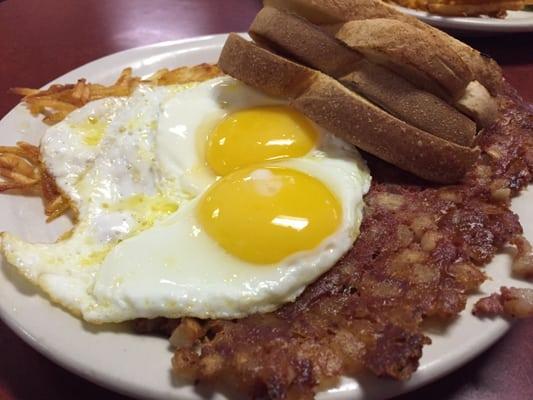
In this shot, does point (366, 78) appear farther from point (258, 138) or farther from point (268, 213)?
point (268, 213)

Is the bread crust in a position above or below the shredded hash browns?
above

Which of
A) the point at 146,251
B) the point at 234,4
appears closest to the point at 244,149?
the point at 146,251

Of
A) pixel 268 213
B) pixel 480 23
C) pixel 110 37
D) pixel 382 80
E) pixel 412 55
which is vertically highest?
pixel 412 55

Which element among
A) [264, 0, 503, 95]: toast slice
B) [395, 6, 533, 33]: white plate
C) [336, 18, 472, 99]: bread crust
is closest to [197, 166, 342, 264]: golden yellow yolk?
[336, 18, 472, 99]: bread crust

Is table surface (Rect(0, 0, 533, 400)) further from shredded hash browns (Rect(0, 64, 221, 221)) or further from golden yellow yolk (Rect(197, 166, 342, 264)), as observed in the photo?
golden yellow yolk (Rect(197, 166, 342, 264))

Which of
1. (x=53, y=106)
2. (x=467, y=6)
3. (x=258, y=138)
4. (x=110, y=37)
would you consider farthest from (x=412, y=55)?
(x=110, y=37)

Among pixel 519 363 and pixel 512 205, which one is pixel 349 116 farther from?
pixel 519 363
